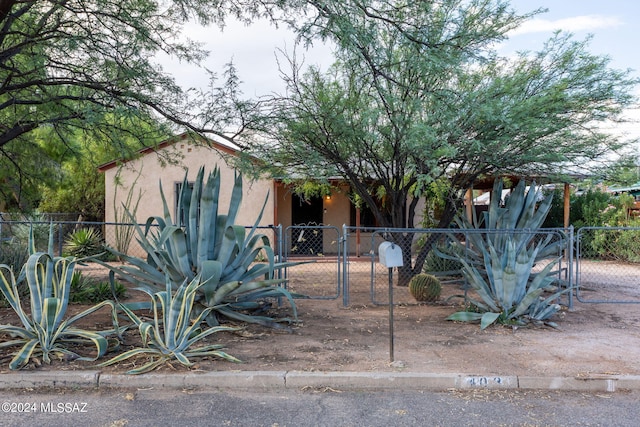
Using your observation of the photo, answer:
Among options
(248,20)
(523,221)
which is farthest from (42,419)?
(523,221)

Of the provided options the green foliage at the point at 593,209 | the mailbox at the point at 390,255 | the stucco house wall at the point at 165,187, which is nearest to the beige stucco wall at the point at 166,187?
the stucco house wall at the point at 165,187

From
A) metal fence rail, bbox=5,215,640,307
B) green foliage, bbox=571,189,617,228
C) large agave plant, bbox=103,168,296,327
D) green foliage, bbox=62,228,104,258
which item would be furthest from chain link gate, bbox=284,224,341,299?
green foliage, bbox=571,189,617,228

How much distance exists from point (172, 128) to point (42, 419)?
5.74 meters

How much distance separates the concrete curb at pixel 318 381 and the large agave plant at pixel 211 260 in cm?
172

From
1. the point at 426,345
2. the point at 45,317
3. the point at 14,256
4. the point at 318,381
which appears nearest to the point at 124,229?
the point at 14,256

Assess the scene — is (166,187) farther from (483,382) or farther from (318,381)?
(483,382)

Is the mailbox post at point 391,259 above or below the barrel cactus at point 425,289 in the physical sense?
above

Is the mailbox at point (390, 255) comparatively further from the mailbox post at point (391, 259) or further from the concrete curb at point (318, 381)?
the concrete curb at point (318, 381)

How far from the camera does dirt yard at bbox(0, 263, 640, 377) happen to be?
Answer: 5461 mm

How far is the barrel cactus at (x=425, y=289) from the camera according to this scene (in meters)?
9.13

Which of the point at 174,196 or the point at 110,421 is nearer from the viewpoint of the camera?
the point at 110,421

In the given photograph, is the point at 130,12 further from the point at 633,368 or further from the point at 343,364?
the point at 633,368

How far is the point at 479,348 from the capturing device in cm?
627

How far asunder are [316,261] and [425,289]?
2026 millimetres
